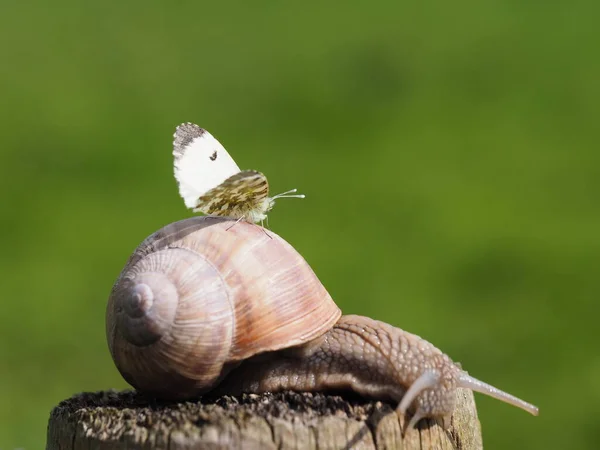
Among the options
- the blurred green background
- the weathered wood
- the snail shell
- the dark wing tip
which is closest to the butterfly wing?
the snail shell

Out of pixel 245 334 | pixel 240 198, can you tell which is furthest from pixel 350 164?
pixel 245 334

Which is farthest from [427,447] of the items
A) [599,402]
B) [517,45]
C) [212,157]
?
[517,45]

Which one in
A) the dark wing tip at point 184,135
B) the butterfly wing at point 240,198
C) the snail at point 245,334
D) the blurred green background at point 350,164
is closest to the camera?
the snail at point 245,334

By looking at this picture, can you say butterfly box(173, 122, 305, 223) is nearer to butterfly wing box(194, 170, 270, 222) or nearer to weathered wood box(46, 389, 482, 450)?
butterfly wing box(194, 170, 270, 222)

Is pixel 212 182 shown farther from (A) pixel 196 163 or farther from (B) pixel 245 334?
(B) pixel 245 334

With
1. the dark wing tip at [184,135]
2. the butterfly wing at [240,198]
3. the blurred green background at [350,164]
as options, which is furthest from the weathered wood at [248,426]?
the blurred green background at [350,164]

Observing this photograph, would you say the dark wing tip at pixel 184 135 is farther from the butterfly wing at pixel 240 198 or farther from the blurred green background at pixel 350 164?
the blurred green background at pixel 350 164
